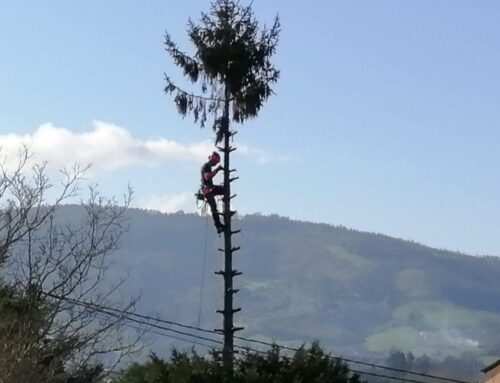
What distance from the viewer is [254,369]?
2145 centimetres

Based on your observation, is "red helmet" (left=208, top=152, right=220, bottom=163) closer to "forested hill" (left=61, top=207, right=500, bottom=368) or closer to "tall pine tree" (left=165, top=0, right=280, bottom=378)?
"tall pine tree" (left=165, top=0, right=280, bottom=378)

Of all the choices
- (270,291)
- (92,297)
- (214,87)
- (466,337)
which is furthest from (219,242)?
(270,291)

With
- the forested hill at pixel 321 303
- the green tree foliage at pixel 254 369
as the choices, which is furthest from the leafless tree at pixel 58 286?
the forested hill at pixel 321 303

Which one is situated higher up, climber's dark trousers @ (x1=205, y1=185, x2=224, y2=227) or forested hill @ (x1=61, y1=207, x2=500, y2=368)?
forested hill @ (x1=61, y1=207, x2=500, y2=368)

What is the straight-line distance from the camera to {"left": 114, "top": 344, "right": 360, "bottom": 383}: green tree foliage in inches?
843

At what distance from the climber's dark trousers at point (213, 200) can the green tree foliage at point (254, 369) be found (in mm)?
5730

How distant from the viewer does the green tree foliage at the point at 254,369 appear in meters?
21.4

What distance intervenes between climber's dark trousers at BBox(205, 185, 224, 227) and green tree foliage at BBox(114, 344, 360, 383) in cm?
573

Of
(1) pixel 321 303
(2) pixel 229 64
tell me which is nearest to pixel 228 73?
(2) pixel 229 64

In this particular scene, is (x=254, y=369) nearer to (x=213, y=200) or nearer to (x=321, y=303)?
(x=213, y=200)

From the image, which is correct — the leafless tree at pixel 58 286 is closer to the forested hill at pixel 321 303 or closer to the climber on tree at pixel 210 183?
the climber on tree at pixel 210 183

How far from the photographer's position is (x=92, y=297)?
23.7m

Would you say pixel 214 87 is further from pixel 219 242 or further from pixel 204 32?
pixel 219 242

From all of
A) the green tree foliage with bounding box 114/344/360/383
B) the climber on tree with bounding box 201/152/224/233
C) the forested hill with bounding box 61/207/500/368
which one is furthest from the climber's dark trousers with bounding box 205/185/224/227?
the forested hill with bounding box 61/207/500/368
